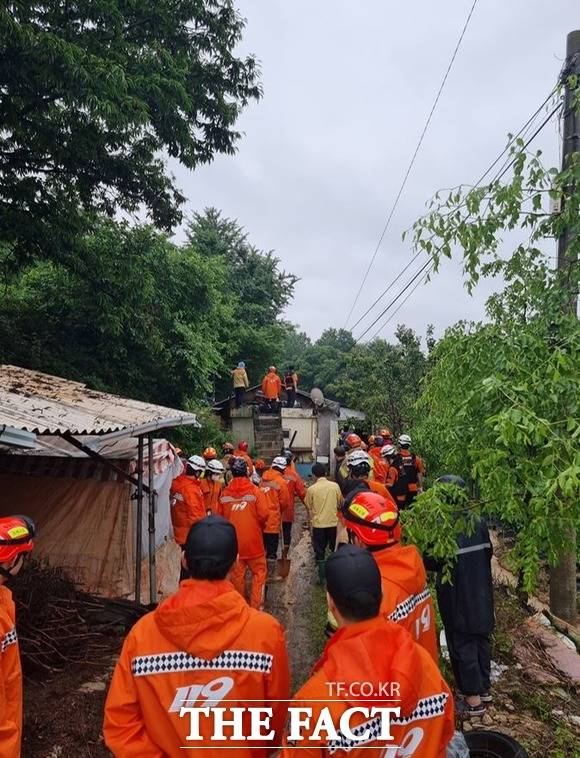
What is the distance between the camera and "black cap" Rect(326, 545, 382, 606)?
1.95m

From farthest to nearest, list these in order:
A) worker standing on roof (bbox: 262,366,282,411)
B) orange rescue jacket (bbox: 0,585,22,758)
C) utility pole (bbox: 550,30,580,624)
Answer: worker standing on roof (bbox: 262,366,282,411)
utility pole (bbox: 550,30,580,624)
orange rescue jacket (bbox: 0,585,22,758)

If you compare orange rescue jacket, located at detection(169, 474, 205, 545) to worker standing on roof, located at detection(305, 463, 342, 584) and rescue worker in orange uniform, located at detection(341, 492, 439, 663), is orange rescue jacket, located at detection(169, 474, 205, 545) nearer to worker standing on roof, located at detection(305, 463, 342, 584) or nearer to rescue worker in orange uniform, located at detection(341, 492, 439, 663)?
worker standing on roof, located at detection(305, 463, 342, 584)

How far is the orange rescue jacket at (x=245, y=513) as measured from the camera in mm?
6414

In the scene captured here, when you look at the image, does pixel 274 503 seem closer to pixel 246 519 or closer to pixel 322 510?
pixel 322 510

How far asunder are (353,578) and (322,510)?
607 centimetres

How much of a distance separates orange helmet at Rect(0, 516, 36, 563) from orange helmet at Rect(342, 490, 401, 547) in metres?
1.77

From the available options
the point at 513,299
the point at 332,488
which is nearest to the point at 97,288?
the point at 332,488

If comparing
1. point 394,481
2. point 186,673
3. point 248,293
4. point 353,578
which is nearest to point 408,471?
point 394,481

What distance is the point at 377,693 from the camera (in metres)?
1.76

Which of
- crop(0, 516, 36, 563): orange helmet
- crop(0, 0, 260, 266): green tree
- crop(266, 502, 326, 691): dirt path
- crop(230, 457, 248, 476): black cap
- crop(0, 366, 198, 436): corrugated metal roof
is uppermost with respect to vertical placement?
crop(0, 0, 260, 266): green tree

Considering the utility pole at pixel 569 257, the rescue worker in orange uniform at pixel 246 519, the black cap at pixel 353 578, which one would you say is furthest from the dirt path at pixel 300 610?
the black cap at pixel 353 578

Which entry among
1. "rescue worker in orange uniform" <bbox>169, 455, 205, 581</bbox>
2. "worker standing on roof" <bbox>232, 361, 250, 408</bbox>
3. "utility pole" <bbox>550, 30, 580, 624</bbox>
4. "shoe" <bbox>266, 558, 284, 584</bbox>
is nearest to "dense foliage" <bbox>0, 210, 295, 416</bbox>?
"worker standing on roof" <bbox>232, 361, 250, 408</bbox>

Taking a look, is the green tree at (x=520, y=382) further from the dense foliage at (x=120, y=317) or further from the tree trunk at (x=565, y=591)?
the dense foliage at (x=120, y=317)

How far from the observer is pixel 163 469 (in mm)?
8219
